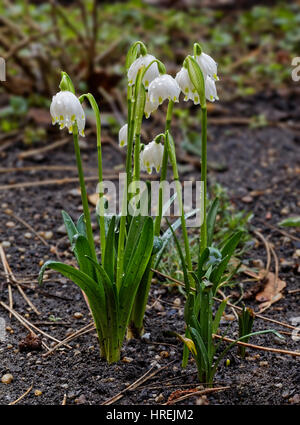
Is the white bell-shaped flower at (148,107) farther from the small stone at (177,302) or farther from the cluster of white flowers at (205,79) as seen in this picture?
the small stone at (177,302)

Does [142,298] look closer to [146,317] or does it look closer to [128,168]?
[146,317]

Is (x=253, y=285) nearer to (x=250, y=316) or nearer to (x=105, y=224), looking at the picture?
(x=250, y=316)

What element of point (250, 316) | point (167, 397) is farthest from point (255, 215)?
point (167, 397)

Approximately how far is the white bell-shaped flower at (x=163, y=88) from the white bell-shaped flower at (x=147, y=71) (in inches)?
1.6

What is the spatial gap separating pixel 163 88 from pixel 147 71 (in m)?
0.09

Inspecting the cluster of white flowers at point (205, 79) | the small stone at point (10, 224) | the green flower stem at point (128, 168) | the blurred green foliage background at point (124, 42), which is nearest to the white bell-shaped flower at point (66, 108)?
the green flower stem at point (128, 168)

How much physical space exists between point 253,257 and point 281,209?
0.49m

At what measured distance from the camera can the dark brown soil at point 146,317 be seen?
5.39 ft

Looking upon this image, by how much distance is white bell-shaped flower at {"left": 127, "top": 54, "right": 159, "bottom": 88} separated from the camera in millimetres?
1550

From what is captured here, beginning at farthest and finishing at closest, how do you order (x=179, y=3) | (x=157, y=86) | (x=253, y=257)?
(x=179, y=3), (x=253, y=257), (x=157, y=86)

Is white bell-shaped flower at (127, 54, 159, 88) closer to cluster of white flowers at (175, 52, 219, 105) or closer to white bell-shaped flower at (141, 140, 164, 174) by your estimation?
cluster of white flowers at (175, 52, 219, 105)

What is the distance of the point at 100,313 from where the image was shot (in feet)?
5.55

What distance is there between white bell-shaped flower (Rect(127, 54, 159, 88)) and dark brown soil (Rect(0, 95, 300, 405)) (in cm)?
82

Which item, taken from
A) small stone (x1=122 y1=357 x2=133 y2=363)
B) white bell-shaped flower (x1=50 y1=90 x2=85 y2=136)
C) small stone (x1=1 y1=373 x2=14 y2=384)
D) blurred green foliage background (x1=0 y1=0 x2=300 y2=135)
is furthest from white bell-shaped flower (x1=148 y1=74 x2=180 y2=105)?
Result: blurred green foliage background (x1=0 y1=0 x2=300 y2=135)
